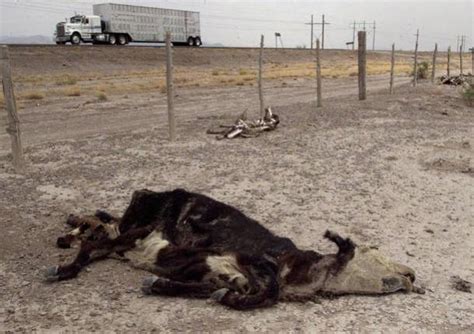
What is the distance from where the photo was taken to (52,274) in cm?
485

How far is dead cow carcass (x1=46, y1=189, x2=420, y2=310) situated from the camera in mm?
4559

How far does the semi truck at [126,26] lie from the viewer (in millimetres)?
45844

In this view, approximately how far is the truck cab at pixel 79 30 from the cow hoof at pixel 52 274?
1690 inches

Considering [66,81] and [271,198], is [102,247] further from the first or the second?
[66,81]

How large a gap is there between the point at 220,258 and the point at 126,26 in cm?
4610

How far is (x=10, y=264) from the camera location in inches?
206

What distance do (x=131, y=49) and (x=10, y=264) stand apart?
3850 centimetres

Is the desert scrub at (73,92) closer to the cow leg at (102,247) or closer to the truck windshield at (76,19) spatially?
the cow leg at (102,247)

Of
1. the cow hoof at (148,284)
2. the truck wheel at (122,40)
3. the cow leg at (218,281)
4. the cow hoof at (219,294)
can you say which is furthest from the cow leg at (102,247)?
the truck wheel at (122,40)

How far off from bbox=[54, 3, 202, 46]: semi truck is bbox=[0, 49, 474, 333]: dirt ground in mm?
31739

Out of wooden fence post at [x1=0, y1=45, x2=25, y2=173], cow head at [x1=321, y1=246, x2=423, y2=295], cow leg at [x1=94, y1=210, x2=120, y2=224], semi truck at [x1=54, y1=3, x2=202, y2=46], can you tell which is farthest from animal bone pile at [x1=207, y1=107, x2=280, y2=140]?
semi truck at [x1=54, y1=3, x2=202, y2=46]

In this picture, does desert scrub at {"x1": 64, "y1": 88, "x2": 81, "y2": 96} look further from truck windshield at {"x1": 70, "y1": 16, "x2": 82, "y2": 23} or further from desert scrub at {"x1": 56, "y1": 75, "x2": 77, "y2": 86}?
truck windshield at {"x1": 70, "y1": 16, "x2": 82, "y2": 23}

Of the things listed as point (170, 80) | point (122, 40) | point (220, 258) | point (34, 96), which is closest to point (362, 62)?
point (170, 80)

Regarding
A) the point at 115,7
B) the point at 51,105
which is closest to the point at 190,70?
the point at 115,7
